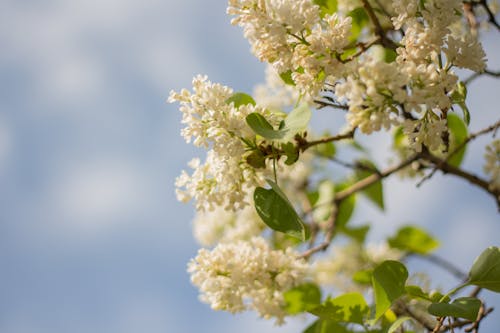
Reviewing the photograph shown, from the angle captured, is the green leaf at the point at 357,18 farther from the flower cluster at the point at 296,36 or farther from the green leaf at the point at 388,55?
the flower cluster at the point at 296,36

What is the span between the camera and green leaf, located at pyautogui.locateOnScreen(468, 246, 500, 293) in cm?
158

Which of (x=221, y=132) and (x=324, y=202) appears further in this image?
(x=324, y=202)

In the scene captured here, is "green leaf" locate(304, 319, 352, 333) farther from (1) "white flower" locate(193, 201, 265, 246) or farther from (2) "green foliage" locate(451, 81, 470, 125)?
(1) "white flower" locate(193, 201, 265, 246)

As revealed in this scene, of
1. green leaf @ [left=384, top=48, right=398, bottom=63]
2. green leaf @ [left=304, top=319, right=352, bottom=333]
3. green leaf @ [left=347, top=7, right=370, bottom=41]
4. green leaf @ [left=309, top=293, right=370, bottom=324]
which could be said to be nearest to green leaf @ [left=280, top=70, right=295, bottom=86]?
green leaf @ [left=347, top=7, right=370, bottom=41]

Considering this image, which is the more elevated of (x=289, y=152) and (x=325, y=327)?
(x=289, y=152)

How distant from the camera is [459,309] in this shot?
1.43 meters

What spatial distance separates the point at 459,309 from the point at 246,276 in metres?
0.78

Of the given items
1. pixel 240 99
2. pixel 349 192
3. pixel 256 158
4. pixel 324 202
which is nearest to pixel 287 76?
pixel 240 99

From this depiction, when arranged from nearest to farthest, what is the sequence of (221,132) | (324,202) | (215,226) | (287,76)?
(221,132) < (287,76) < (324,202) < (215,226)

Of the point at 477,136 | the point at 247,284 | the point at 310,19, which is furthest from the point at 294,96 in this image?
the point at 310,19

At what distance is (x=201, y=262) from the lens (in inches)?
78.0

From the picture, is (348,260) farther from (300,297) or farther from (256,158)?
(256,158)

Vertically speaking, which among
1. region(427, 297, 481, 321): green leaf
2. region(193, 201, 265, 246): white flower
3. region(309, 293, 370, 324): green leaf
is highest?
region(193, 201, 265, 246): white flower

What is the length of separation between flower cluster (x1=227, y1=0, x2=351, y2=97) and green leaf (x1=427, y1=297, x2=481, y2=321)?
65 centimetres
